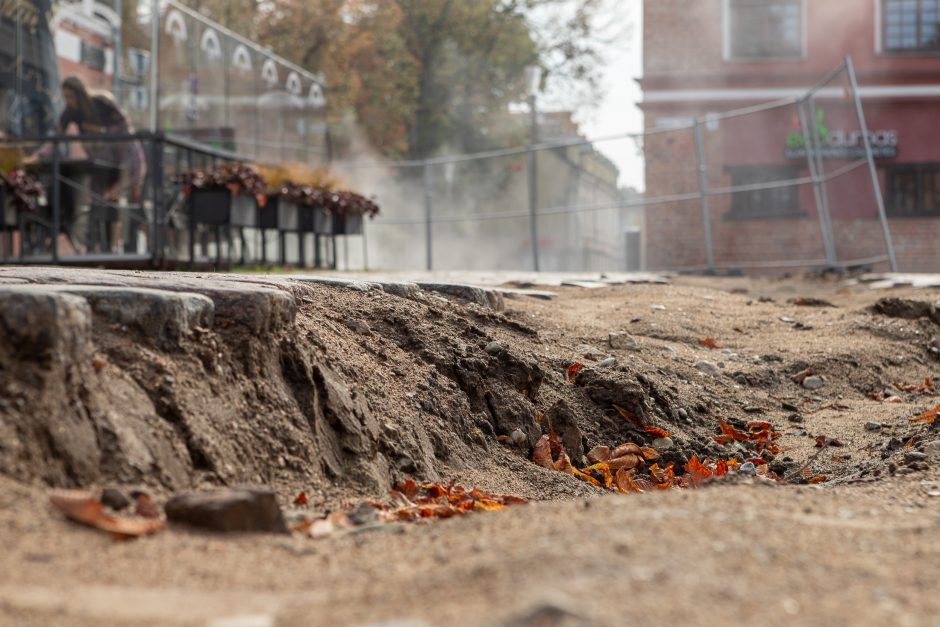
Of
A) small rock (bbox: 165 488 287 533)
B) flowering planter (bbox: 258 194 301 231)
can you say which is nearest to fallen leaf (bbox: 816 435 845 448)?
small rock (bbox: 165 488 287 533)

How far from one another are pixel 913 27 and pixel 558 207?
805cm

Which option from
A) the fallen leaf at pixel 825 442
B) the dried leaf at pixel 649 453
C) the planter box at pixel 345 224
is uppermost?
the planter box at pixel 345 224

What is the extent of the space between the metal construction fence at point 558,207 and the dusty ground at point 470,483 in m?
6.20

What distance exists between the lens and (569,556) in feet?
6.08

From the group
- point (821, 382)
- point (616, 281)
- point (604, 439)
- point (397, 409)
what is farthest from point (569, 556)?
point (616, 281)

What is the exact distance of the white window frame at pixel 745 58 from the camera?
65.8 ft

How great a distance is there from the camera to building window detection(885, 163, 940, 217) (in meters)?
19.3

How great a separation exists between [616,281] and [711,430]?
446 centimetres

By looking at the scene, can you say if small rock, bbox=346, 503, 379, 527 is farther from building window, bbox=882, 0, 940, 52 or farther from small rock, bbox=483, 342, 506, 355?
building window, bbox=882, 0, 940, 52

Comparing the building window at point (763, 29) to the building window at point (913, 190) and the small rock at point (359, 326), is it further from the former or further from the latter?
the small rock at point (359, 326)

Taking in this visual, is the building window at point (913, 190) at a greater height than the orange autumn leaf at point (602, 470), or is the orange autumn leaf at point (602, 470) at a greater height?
the building window at point (913, 190)

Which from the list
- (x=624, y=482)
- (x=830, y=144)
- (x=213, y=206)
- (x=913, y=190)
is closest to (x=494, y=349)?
(x=624, y=482)

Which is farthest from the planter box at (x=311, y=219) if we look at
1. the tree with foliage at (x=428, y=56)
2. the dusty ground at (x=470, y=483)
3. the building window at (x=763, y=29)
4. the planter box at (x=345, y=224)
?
the tree with foliage at (x=428, y=56)

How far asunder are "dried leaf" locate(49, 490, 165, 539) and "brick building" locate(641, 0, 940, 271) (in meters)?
16.6
